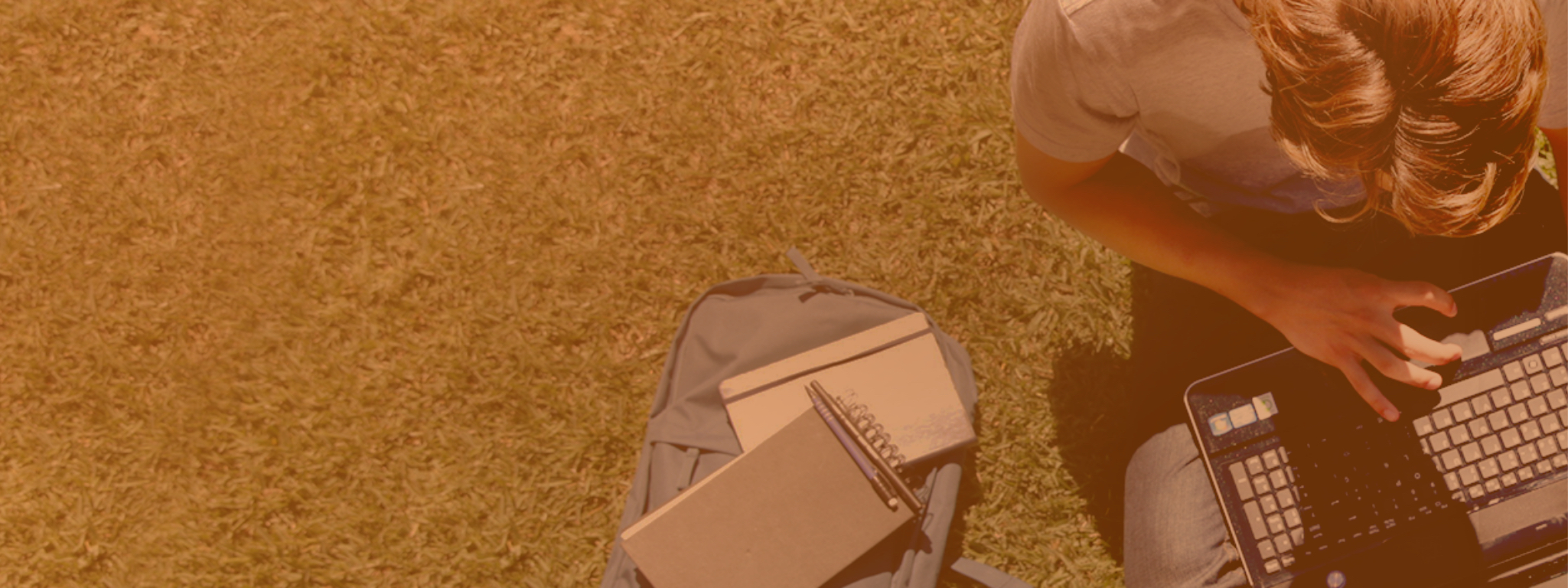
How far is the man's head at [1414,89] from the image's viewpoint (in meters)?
0.97

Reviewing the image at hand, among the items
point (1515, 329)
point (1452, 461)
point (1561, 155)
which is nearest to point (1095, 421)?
point (1452, 461)

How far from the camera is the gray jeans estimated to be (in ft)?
5.90

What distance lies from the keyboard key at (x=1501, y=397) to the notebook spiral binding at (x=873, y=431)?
118cm

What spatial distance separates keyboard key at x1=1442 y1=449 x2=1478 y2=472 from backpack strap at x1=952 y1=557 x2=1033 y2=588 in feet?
3.31

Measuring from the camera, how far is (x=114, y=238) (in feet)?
8.82

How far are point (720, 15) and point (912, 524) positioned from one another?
1680 millimetres

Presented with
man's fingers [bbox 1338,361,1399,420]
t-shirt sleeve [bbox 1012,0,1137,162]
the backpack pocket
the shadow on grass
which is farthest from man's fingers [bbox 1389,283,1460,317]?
the backpack pocket

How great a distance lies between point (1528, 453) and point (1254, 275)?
601 mm

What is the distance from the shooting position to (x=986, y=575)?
2262 millimetres

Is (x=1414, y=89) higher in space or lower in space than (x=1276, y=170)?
higher

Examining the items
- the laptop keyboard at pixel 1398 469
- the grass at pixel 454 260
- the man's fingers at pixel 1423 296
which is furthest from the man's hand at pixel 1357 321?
the grass at pixel 454 260

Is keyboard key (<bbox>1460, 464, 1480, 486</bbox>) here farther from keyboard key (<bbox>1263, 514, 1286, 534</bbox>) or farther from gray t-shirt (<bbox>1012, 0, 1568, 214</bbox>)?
gray t-shirt (<bbox>1012, 0, 1568, 214</bbox>)

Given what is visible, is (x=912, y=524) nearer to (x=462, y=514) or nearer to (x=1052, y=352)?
(x=1052, y=352)

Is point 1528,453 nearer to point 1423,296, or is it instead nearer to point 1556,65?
point 1423,296
